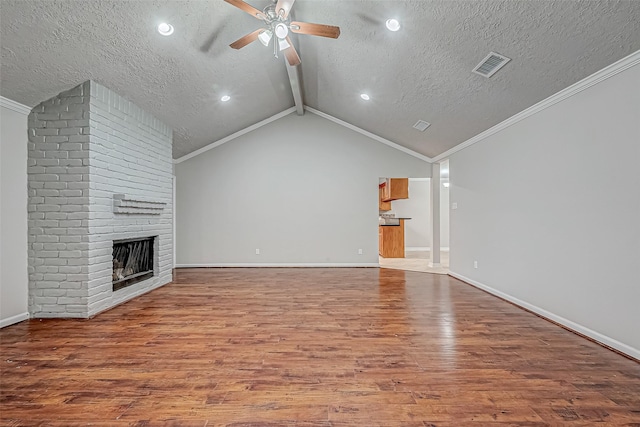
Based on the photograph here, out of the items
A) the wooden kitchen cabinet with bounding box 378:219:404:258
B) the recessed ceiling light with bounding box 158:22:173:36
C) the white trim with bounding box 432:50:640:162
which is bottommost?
the wooden kitchen cabinet with bounding box 378:219:404:258

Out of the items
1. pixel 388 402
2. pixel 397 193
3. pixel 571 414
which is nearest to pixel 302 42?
pixel 388 402

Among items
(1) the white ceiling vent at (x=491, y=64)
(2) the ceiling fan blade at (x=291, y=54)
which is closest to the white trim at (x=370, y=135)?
(2) the ceiling fan blade at (x=291, y=54)

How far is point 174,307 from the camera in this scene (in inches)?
159

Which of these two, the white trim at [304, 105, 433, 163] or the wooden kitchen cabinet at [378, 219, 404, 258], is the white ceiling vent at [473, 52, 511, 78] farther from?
the wooden kitchen cabinet at [378, 219, 404, 258]

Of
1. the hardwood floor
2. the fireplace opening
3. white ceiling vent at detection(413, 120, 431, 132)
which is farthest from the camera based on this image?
white ceiling vent at detection(413, 120, 431, 132)

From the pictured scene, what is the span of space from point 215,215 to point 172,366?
16.5 feet

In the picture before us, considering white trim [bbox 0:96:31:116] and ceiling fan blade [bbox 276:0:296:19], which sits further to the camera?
white trim [bbox 0:96:31:116]

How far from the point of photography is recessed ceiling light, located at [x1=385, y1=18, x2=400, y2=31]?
129 inches

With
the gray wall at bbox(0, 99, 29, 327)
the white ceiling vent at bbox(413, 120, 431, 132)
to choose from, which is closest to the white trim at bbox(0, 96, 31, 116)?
the gray wall at bbox(0, 99, 29, 327)

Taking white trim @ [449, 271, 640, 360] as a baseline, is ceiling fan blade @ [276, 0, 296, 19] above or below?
above

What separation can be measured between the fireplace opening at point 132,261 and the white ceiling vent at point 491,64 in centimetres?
479

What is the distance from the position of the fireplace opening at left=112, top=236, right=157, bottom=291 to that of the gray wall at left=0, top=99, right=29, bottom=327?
0.90m

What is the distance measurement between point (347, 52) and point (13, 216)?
4234mm

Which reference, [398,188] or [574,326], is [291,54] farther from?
[398,188]
